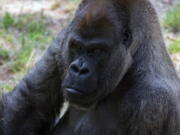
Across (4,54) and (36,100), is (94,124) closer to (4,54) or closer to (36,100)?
(36,100)

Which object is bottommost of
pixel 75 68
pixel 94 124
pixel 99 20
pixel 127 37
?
pixel 94 124

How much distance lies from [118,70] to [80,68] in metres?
0.36

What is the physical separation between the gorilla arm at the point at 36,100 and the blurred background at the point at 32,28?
1109mm

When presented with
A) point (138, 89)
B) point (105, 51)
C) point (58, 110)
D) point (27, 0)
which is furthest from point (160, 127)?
point (27, 0)

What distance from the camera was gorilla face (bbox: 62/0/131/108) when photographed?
5.30 meters

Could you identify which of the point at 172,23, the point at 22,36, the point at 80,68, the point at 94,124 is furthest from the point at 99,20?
the point at 172,23

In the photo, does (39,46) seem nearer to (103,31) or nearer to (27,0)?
(27,0)

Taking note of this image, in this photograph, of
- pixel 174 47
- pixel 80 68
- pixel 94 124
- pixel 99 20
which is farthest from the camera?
pixel 174 47

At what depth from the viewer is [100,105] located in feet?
18.8

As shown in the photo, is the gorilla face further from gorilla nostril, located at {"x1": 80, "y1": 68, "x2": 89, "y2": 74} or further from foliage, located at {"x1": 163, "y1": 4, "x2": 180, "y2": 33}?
foliage, located at {"x1": 163, "y1": 4, "x2": 180, "y2": 33}

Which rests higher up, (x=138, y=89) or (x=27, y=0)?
(x=138, y=89)

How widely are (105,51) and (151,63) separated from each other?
1.38 feet

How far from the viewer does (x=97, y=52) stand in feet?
17.7

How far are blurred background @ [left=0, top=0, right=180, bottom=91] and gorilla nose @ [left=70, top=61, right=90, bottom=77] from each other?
2.12 metres
